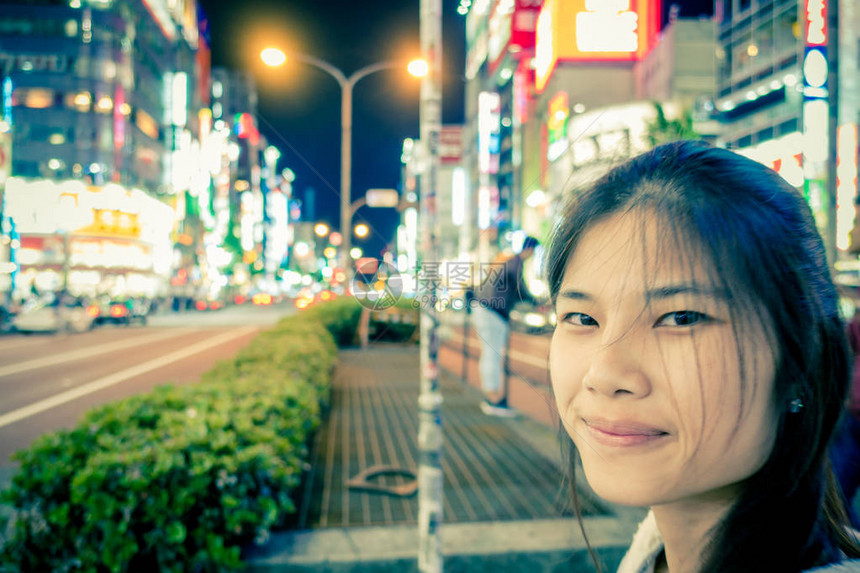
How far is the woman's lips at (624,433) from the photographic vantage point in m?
0.74

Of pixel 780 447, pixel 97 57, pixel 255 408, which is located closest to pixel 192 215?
pixel 97 57

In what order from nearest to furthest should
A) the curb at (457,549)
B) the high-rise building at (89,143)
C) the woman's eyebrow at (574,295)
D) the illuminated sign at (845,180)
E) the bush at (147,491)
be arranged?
the woman's eyebrow at (574,295) < the bush at (147,491) < the curb at (457,549) < the illuminated sign at (845,180) < the high-rise building at (89,143)

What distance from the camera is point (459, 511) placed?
12.6 feet

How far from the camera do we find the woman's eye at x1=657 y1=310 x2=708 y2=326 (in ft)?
2.40

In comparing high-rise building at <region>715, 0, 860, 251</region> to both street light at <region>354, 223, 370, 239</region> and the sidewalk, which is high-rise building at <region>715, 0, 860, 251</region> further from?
street light at <region>354, 223, 370, 239</region>

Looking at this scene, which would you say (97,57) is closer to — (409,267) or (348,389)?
(348,389)

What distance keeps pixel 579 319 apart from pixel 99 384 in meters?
11.4

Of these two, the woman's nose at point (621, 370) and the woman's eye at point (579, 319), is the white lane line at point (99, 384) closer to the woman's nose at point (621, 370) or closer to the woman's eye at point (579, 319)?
the woman's eye at point (579, 319)

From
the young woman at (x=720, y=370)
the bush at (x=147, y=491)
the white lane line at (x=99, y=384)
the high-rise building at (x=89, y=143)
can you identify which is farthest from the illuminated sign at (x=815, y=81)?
the high-rise building at (x=89, y=143)

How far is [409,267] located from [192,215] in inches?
2469

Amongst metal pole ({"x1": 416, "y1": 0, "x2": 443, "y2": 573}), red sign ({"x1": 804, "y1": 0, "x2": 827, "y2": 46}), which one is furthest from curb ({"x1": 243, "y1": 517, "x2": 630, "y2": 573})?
red sign ({"x1": 804, "y1": 0, "x2": 827, "y2": 46})

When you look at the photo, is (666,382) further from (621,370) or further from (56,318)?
(56,318)

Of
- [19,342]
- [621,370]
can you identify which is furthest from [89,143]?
[621,370]

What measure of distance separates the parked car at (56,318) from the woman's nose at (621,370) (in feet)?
78.2
